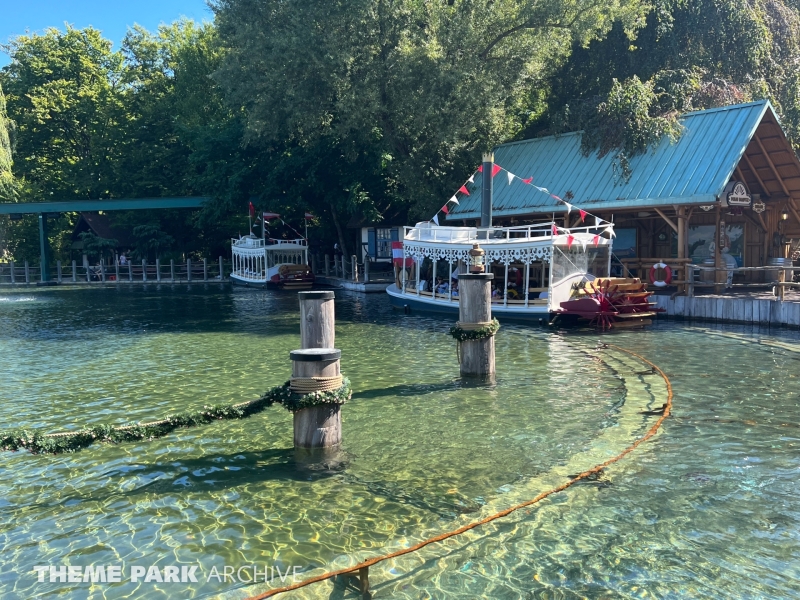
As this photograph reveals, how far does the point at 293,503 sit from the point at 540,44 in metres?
25.7

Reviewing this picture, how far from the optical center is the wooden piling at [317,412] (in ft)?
23.5

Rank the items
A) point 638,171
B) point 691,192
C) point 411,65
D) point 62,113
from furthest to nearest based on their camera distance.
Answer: point 62,113, point 411,65, point 638,171, point 691,192

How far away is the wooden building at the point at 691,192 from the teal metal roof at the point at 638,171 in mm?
40

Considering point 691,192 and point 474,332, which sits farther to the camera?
point 691,192

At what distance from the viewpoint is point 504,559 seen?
5258mm

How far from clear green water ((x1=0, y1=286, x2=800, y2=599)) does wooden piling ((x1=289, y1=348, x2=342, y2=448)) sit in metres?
0.28

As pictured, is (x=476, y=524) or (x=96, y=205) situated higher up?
(x=96, y=205)

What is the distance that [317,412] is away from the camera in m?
7.40

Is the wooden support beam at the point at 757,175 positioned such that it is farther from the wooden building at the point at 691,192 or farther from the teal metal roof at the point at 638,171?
the teal metal roof at the point at 638,171

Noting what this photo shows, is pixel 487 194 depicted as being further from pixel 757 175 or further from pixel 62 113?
pixel 62 113

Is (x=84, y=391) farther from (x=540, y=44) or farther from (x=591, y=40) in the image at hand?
(x=591, y=40)

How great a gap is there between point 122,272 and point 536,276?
112 ft

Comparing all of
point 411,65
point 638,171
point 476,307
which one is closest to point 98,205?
point 411,65

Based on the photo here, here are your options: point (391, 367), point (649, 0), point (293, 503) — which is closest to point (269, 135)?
point (649, 0)
